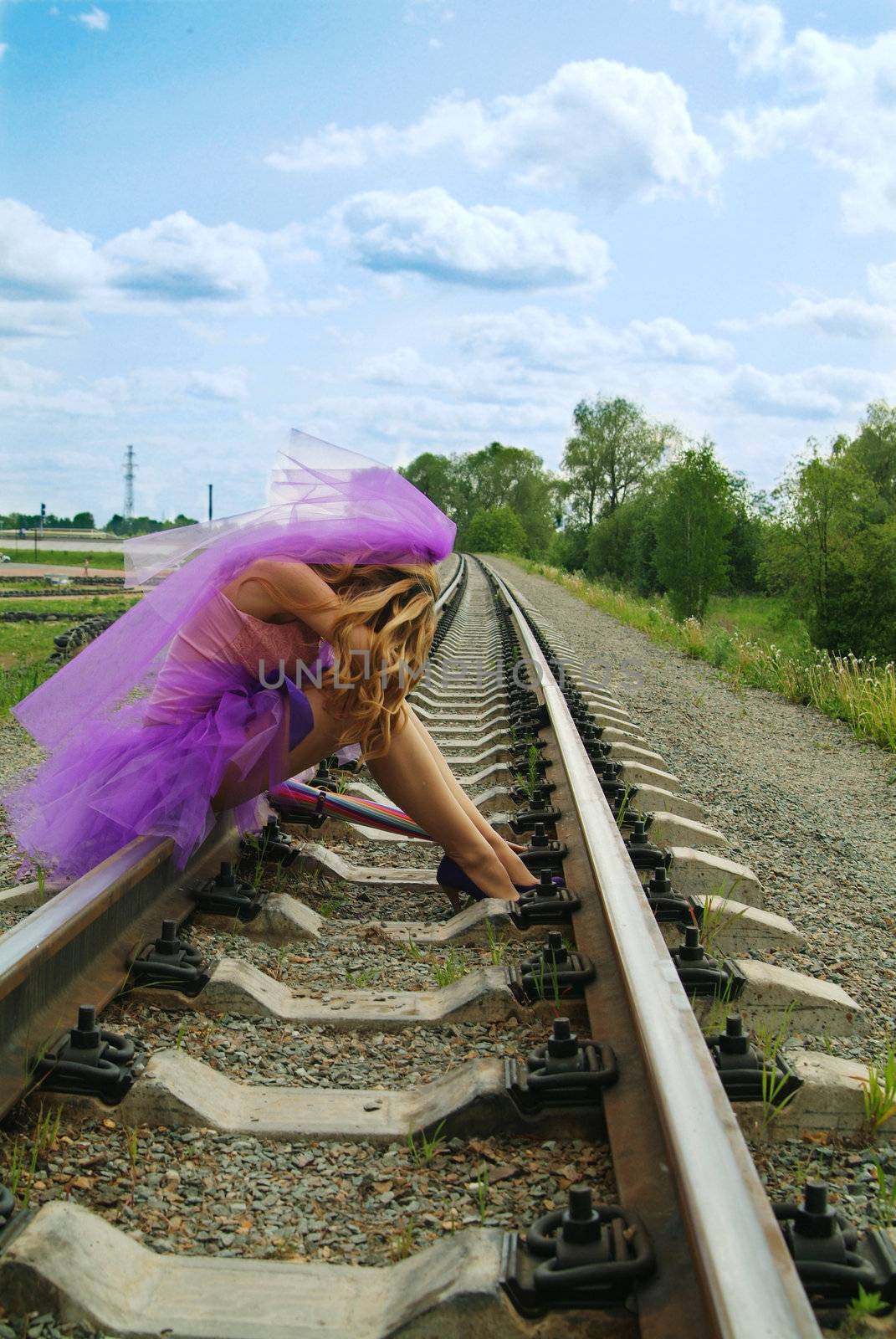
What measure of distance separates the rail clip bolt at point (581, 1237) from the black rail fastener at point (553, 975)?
0.78m

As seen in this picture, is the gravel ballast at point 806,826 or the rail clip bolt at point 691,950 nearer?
the gravel ballast at point 806,826

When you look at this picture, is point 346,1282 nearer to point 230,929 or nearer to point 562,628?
point 230,929

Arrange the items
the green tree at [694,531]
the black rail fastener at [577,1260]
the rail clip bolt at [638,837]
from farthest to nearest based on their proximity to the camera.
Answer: the green tree at [694,531], the rail clip bolt at [638,837], the black rail fastener at [577,1260]

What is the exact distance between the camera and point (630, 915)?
2.29 metres

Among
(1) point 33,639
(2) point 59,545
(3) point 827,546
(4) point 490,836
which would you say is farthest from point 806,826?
(2) point 59,545

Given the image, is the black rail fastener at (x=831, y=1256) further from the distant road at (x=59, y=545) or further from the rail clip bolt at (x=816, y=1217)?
the distant road at (x=59, y=545)

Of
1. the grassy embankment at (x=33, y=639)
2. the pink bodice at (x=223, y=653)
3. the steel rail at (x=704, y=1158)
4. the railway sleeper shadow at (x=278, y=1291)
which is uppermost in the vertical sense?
the pink bodice at (x=223, y=653)

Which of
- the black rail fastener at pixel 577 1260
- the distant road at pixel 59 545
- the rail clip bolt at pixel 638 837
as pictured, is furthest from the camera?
the distant road at pixel 59 545

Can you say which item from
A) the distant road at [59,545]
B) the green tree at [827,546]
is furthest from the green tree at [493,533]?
the green tree at [827,546]

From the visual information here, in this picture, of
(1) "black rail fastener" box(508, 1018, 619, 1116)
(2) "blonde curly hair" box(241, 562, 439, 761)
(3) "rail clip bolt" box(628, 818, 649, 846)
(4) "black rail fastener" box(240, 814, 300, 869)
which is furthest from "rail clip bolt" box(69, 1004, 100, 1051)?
(3) "rail clip bolt" box(628, 818, 649, 846)

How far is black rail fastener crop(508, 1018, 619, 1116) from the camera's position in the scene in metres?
1.81

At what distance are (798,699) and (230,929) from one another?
7.15 metres

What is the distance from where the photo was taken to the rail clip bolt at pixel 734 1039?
6.14 feet

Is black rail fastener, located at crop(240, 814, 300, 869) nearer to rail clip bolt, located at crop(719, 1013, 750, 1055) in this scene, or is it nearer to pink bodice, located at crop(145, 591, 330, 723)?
pink bodice, located at crop(145, 591, 330, 723)
